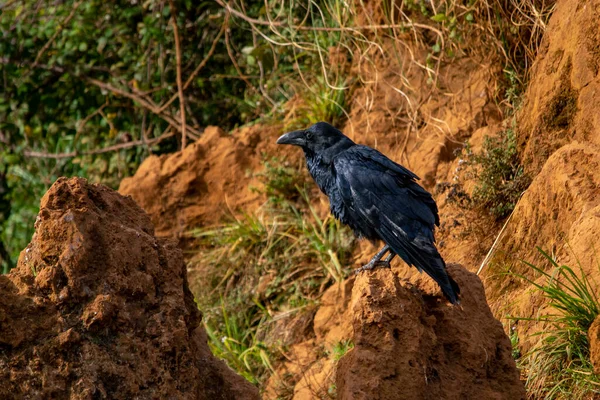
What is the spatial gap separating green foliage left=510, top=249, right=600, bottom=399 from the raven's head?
1.79 m

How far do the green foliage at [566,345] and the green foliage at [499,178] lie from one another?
143 centimetres

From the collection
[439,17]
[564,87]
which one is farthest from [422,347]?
[439,17]

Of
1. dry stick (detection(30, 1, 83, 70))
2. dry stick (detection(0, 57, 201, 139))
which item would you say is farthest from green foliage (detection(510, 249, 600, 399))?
dry stick (detection(30, 1, 83, 70))

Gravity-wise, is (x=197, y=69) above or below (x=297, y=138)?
below

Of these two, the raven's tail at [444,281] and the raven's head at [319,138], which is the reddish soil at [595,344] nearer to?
the raven's tail at [444,281]

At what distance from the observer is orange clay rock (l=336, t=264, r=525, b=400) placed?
13.3 ft

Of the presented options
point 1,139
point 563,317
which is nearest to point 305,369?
point 563,317

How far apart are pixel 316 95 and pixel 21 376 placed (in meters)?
5.63

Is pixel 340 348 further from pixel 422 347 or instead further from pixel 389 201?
pixel 422 347

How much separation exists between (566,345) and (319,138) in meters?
2.19

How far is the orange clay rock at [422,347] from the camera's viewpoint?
159 inches

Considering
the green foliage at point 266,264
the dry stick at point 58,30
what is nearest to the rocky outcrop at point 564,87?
the green foliage at point 266,264

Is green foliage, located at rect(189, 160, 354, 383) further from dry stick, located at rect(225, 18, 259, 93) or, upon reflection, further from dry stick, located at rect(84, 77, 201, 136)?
dry stick, located at rect(84, 77, 201, 136)

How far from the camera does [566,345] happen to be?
4852 mm
